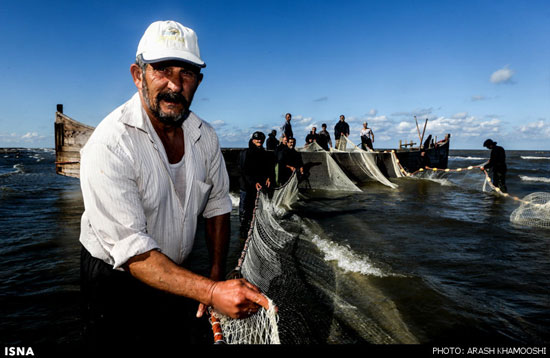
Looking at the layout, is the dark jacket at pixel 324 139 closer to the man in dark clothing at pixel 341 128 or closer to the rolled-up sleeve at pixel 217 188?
the man in dark clothing at pixel 341 128

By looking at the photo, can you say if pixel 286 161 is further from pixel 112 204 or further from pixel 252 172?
pixel 112 204

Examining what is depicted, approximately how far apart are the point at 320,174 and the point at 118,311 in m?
14.8

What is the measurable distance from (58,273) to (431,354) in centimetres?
602

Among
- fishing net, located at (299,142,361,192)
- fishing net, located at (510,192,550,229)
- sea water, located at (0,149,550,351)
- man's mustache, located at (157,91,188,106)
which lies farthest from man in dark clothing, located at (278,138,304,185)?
man's mustache, located at (157,91,188,106)

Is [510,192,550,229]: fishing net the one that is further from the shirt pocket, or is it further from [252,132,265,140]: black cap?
the shirt pocket

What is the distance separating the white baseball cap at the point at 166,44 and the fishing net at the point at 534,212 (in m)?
10.8

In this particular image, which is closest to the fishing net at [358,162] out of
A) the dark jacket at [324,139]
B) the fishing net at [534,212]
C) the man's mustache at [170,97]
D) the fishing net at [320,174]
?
the dark jacket at [324,139]

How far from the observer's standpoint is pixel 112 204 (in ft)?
4.05

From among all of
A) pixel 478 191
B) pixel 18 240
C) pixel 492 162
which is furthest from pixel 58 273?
pixel 478 191

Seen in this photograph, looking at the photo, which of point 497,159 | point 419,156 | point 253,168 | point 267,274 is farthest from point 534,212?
point 419,156

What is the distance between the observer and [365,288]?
4605 millimetres

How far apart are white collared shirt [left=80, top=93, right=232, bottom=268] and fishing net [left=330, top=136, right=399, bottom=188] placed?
15239 mm

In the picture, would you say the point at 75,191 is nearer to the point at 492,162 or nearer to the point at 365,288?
the point at 365,288

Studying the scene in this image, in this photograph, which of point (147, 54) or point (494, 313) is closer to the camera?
point (147, 54)
